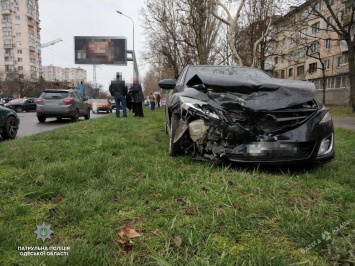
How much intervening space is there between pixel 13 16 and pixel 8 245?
89979mm

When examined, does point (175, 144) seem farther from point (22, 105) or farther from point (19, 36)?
point (19, 36)

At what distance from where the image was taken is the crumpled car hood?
2.88 m

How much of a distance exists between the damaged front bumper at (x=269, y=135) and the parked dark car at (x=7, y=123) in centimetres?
606

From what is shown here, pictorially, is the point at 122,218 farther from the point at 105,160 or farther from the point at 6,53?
→ the point at 6,53

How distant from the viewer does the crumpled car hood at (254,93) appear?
2875 millimetres

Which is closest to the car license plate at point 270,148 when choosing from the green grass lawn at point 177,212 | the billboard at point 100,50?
the green grass lawn at point 177,212

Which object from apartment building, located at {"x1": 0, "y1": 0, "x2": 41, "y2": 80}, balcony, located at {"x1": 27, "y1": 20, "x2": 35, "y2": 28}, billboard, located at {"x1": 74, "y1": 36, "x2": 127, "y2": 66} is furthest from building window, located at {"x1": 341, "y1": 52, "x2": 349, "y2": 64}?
balcony, located at {"x1": 27, "y1": 20, "x2": 35, "y2": 28}

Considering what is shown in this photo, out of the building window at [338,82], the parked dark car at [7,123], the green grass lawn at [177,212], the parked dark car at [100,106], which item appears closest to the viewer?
the green grass lawn at [177,212]

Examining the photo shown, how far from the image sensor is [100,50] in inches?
1011

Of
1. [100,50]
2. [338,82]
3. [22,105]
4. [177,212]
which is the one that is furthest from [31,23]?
[177,212]

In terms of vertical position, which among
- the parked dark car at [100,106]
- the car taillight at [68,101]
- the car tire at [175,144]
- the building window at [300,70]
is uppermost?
the building window at [300,70]

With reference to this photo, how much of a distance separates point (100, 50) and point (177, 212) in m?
26.2

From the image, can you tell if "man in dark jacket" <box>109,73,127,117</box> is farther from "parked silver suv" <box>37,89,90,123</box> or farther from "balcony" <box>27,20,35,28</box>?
"balcony" <box>27,20,35,28</box>

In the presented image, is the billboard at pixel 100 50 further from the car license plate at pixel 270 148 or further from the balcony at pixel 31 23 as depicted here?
the balcony at pixel 31 23
